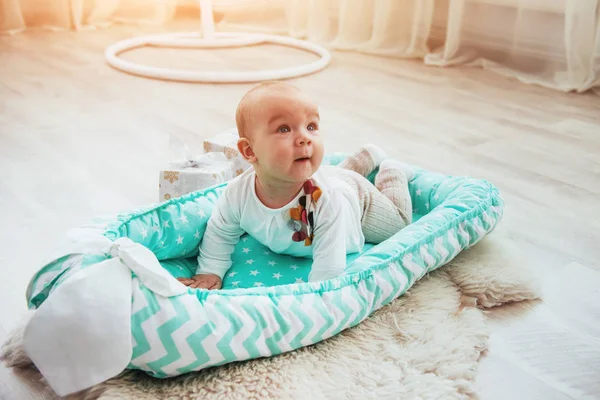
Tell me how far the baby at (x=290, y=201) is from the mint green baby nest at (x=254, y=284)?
1.6 inches

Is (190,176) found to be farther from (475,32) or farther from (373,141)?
(475,32)

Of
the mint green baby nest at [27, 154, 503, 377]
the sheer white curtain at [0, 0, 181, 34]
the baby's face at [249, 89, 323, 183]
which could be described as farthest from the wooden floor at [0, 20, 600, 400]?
the baby's face at [249, 89, 323, 183]

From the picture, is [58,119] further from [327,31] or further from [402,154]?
[327,31]

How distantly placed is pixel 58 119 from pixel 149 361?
1.45 metres

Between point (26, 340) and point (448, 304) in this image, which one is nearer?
point (26, 340)

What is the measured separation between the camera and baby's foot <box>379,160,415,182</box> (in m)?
1.47

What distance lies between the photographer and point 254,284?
3.87ft

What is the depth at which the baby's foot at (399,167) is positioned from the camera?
4.81 feet

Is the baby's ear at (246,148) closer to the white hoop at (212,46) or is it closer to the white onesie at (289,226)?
the white onesie at (289,226)

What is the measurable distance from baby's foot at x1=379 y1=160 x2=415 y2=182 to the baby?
11 cm

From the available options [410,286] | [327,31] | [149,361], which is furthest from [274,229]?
[327,31]

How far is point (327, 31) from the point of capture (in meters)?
3.19

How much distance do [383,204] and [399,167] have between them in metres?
0.18

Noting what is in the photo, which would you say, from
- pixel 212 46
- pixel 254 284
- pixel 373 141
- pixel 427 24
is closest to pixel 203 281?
pixel 254 284
